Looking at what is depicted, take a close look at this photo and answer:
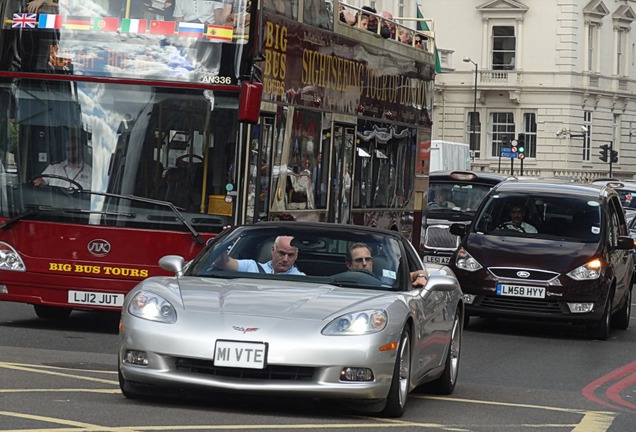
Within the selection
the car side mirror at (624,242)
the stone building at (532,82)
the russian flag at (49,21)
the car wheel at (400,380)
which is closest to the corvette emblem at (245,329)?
the car wheel at (400,380)

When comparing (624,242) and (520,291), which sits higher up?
(624,242)

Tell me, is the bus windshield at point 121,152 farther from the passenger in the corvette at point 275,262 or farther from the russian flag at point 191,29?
the passenger in the corvette at point 275,262

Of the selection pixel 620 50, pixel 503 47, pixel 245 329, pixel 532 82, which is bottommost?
pixel 245 329

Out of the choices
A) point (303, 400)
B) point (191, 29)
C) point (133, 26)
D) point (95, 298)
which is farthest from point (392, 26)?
point (303, 400)

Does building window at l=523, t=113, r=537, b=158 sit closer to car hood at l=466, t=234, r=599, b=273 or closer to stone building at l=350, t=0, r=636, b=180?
stone building at l=350, t=0, r=636, b=180

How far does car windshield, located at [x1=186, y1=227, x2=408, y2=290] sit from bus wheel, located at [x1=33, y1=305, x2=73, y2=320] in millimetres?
6185

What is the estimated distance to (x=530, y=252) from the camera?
18.5m

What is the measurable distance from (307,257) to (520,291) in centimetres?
714

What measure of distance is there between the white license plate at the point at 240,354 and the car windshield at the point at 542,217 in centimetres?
954

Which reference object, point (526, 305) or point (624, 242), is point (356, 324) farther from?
point (624, 242)

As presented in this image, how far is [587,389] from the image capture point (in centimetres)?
1334

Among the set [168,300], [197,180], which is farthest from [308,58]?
[168,300]

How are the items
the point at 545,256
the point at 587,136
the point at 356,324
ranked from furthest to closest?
1. the point at 587,136
2. the point at 545,256
3. the point at 356,324

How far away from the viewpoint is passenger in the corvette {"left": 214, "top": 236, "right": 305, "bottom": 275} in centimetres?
1135
